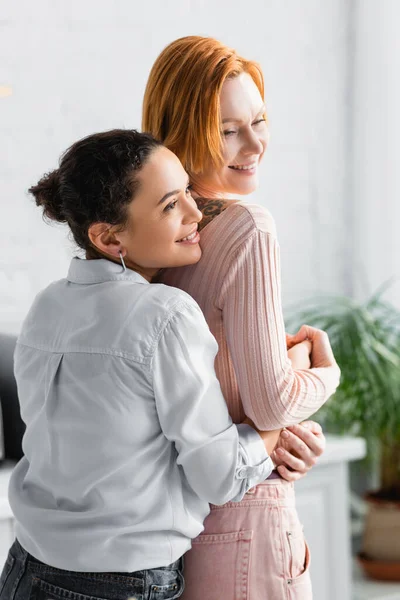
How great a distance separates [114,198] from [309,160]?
2.42 m

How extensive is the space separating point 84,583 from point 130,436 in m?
0.22

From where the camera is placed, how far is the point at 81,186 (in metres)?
1.20

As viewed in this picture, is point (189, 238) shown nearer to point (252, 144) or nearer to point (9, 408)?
point (252, 144)

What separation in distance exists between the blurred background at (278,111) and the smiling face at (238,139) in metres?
1.45

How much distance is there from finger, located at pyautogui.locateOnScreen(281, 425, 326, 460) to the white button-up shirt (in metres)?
0.14

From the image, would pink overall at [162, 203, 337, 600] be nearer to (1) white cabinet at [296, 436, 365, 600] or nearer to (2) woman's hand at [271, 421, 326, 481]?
(2) woman's hand at [271, 421, 326, 481]

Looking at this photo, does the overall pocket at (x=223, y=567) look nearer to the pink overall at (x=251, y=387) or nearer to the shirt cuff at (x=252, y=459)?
the pink overall at (x=251, y=387)

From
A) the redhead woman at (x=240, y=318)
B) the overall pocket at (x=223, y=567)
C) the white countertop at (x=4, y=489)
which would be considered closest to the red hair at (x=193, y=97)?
the redhead woman at (x=240, y=318)

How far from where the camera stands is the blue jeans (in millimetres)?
1161

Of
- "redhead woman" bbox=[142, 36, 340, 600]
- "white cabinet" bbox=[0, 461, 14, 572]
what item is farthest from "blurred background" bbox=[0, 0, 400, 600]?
"redhead woman" bbox=[142, 36, 340, 600]

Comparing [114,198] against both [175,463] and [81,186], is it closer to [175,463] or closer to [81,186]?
[81,186]

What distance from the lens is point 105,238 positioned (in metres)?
1.22

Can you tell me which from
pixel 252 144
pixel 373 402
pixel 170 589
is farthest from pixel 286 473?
pixel 373 402

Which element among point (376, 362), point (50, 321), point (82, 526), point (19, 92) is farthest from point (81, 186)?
point (376, 362)
